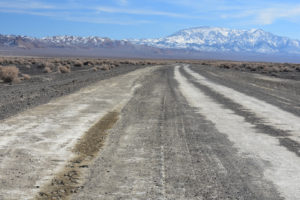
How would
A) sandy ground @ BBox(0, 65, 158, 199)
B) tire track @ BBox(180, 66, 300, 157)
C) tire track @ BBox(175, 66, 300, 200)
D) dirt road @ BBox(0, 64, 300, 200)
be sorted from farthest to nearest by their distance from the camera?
1. tire track @ BBox(180, 66, 300, 157)
2. tire track @ BBox(175, 66, 300, 200)
3. sandy ground @ BBox(0, 65, 158, 199)
4. dirt road @ BBox(0, 64, 300, 200)

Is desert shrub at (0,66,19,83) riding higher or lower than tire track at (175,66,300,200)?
lower

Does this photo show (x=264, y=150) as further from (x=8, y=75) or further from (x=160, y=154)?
(x=8, y=75)

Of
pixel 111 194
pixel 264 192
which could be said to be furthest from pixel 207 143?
pixel 111 194

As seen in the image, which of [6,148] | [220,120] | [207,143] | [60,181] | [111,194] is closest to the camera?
[111,194]

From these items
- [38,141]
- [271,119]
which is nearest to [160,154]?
[38,141]

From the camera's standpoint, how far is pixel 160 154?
7781 mm

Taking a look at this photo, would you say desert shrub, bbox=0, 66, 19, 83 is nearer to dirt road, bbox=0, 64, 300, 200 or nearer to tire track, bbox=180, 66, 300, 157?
dirt road, bbox=0, 64, 300, 200

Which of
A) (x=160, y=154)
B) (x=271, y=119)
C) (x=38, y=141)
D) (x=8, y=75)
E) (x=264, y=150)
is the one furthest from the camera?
(x=8, y=75)

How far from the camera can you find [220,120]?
Answer: 12.0 meters

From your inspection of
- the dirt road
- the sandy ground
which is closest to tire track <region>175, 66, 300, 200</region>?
the dirt road

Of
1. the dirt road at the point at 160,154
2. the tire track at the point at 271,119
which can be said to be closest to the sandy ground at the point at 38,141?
the dirt road at the point at 160,154

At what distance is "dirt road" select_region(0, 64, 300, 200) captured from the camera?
18.8 feet

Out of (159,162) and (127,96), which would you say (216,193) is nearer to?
(159,162)

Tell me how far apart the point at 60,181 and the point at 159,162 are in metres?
1.84
